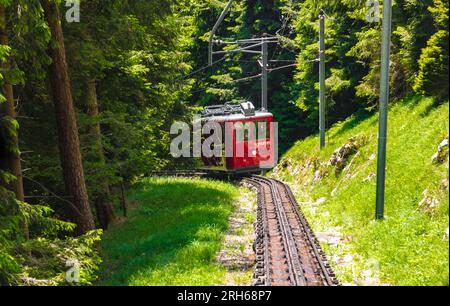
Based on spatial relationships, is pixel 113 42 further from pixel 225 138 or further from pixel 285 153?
pixel 285 153

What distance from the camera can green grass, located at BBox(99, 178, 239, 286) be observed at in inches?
441

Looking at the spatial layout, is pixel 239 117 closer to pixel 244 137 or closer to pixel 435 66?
pixel 244 137

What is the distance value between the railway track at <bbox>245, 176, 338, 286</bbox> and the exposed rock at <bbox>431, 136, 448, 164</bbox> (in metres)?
3.58

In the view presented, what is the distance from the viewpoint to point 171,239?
1459 centimetres

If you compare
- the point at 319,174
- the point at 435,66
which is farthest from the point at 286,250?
the point at 319,174

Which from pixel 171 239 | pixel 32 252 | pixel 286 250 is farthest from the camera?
pixel 171 239

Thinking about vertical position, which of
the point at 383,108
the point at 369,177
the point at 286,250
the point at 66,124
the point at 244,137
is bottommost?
the point at 286,250

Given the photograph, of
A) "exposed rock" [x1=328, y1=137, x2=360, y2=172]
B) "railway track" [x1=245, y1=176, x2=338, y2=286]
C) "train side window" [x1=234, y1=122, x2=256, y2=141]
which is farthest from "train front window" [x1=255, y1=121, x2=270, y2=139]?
"railway track" [x1=245, y1=176, x2=338, y2=286]

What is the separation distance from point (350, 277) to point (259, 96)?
3396cm

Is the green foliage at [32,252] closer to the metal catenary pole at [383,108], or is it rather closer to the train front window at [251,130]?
the metal catenary pole at [383,108]

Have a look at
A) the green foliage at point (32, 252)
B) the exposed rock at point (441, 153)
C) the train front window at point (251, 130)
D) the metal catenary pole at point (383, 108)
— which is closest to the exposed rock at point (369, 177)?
the metal catenary pole at point (383, 108)

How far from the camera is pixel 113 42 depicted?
48.5 feet

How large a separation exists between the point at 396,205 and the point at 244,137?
13.1 metres

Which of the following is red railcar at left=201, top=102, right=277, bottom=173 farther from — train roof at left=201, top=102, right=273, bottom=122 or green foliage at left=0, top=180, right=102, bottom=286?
green foliage at left=0, top=180, right=102, bottom=286
